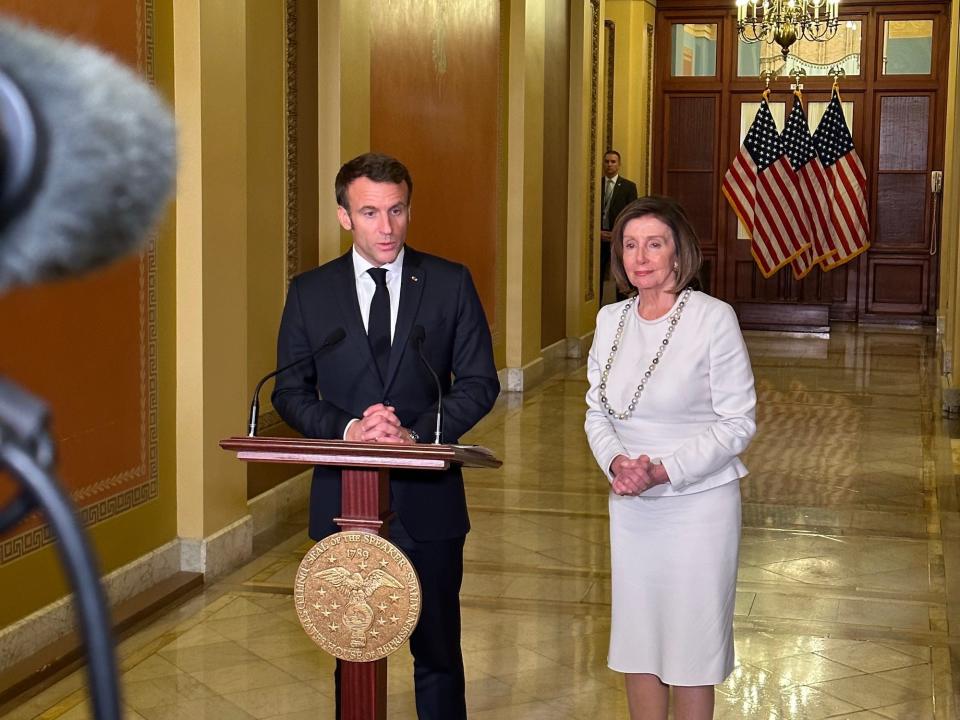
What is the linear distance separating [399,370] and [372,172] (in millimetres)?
478

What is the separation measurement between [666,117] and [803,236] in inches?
101

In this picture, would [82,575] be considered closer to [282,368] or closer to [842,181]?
[282,368]

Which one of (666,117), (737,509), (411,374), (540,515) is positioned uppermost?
(666,117)

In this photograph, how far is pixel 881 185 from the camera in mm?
17922

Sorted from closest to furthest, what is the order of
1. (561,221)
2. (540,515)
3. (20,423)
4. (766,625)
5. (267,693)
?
(20,423) < (267,693) < (766,625) < (540,515) < (561,221)

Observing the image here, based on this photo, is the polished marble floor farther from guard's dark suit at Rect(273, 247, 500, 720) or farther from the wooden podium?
the wooden podium

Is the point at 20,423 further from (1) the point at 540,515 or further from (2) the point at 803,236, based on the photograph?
(2) the point at 803,236

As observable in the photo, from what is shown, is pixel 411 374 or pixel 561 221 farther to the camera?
pixel 561 221

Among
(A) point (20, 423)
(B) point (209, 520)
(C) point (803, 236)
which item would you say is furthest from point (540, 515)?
(C) point (803, 236)

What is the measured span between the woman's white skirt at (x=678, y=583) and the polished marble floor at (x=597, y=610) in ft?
3.97

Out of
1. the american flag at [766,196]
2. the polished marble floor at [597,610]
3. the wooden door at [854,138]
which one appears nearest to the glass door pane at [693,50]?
the wooden door at [854,138]

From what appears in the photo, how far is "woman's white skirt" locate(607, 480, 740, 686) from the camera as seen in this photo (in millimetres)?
3148

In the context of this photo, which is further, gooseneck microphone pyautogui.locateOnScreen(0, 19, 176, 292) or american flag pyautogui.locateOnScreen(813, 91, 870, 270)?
american flag pyautogui.locateOnScreen(813, 91, 870, 270)

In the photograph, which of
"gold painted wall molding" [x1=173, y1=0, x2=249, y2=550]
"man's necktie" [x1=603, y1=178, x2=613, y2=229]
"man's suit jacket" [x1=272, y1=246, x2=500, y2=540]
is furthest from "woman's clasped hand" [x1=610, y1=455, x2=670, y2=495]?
"man's necktie" [x1=603, y1=178, x2=613, y2=229]
